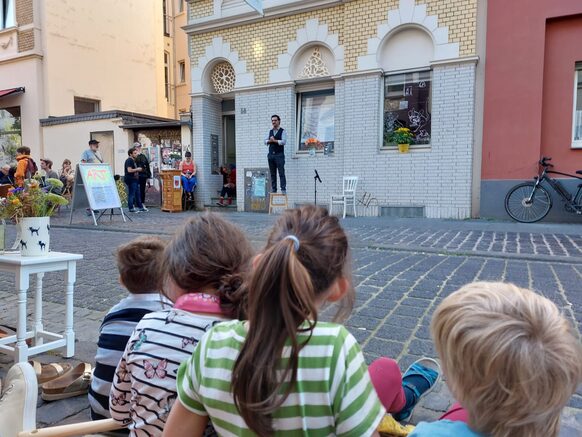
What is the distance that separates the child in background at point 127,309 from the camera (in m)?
1.87

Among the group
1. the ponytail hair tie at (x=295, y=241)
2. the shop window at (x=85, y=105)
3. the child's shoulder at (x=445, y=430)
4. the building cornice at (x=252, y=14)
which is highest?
the building cornice at (x=252, y=14)

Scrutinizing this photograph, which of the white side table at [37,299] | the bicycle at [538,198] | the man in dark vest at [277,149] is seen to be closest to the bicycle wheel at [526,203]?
the bicycle at [538,198]

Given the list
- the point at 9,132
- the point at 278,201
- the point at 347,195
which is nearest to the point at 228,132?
the point at 278,201

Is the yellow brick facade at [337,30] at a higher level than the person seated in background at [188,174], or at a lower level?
higher

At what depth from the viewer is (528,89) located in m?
9.15

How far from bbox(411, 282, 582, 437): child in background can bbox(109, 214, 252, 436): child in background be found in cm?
67

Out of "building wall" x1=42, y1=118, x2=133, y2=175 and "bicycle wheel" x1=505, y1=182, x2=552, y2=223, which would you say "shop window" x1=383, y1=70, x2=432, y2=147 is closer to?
"bicycle wheel" x1=505, y1=182, x2=552, y2=223

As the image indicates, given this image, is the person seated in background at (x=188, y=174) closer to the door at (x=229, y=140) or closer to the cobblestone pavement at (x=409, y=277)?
the door at (x=229, y=140)

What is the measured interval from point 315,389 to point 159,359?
1.92ft

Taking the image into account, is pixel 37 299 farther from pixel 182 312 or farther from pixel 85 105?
pixel 85 105

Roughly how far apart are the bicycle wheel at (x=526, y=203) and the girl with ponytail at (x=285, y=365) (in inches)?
348

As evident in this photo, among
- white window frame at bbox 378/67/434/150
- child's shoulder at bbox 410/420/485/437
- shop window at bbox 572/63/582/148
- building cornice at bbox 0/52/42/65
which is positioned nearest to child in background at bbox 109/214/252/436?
child's shoulder at bbox 410/420/485/437

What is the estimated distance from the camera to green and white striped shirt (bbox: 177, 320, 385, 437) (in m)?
1.05

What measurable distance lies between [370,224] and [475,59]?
3967 mm
